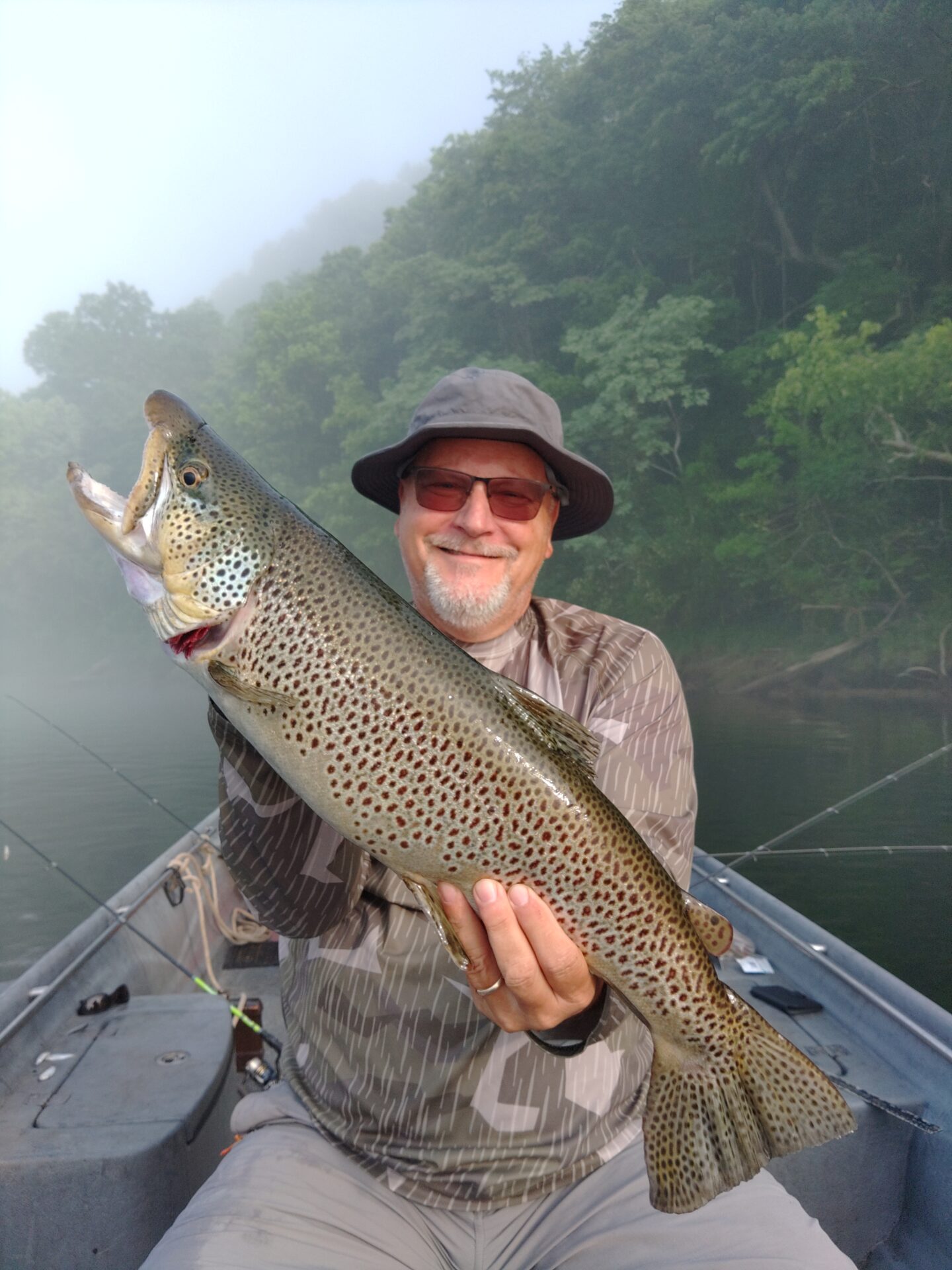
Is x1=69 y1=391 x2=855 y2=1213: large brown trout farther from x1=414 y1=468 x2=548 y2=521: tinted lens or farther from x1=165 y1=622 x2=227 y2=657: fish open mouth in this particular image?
x1=414 y1=468 x2=548 y2=521: tinted lens

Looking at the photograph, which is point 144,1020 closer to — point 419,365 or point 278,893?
point 278,893

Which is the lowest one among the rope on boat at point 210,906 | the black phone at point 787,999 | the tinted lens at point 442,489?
the black phone at point 787,999

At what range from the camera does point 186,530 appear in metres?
2.39

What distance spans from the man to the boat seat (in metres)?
0.50

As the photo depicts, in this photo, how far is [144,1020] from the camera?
3.76m

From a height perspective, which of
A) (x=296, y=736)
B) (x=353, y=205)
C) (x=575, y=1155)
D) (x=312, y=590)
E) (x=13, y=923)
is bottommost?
(x=13, y=923)

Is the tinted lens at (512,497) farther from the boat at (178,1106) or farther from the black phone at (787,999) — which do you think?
the black phone at (787,999)

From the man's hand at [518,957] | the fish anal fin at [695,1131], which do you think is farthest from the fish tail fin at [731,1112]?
the man's hand at [518,957]

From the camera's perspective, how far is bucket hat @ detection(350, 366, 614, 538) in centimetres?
303

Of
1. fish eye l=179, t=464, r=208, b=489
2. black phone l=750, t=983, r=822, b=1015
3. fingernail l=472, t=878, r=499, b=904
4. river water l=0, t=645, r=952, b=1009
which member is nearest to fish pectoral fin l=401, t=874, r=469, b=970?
fingernail l=472, t=878, r=499, b=904

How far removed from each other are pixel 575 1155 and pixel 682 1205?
0.38 metres

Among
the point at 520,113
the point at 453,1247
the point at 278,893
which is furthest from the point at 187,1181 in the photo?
the point at 520,113

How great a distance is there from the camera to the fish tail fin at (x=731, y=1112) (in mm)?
2170

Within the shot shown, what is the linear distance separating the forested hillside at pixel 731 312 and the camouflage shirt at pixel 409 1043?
25.1m
